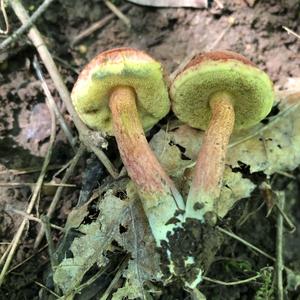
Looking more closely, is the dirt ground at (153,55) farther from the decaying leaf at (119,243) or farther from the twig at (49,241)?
the decaying leaf at (119,243)

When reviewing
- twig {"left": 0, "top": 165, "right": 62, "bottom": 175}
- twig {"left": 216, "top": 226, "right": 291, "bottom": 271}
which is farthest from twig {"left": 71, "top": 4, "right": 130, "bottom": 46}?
twig {"left": 216, "top": 226, "right": 291, "bottom": 271}

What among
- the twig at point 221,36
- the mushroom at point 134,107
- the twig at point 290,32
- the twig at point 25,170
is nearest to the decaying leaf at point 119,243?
the mushroom at point 134,107

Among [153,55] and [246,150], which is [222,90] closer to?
[246,150]

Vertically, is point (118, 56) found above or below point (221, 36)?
above

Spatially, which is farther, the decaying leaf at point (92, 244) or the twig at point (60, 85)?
the twig at point (60, 85)

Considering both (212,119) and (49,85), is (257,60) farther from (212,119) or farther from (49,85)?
(49,85)

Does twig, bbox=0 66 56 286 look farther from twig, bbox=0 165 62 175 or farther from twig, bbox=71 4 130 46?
twig, bbox=71 4 130 46

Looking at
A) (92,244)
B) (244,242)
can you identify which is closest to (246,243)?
(244,242)
